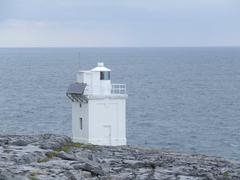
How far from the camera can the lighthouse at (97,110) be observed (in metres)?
42.1

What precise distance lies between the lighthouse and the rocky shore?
14156mm

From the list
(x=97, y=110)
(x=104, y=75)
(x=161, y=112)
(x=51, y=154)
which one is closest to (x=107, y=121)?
(x=97, y=110)

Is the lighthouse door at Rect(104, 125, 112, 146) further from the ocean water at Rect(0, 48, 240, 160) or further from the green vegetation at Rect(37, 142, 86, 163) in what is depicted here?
the ocean water at Rect(0, 48, 240, 160)

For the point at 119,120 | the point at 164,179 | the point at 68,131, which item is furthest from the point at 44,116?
the point at 164,179

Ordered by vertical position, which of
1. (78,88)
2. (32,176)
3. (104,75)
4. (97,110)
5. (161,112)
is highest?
(104,75)

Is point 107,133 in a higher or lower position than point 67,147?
lower

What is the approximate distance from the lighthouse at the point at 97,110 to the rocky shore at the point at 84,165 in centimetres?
1416

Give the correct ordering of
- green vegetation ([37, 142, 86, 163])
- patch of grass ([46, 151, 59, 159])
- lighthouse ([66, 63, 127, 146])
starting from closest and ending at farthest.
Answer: green vegetation ([37, 142, 86, 163]) → patch of grass ([46, 151, 59, 159]) → lighthouse ([66, 63, 127, 146])

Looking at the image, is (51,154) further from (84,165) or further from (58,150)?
(84,165)

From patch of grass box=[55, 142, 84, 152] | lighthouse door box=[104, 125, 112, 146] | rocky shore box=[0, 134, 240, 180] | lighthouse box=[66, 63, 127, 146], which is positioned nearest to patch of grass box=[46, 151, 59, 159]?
rocky shore box=[0, 134, 240, 180]

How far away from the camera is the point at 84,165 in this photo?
72.2 ft

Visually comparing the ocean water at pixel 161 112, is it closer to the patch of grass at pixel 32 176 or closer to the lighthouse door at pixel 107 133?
the lighthouse door at pixel 107 133

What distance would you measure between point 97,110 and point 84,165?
2024cm

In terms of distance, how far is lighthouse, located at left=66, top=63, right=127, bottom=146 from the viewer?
42.1m
